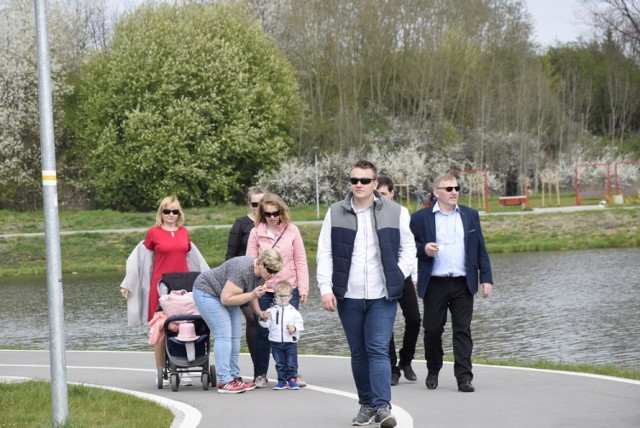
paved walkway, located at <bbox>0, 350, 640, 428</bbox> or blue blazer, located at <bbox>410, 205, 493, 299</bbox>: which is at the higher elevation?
blue blazer, located at <bbox>410, 205, 493, 299</bbox>

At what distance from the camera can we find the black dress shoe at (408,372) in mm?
12938

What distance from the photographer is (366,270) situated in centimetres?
1004

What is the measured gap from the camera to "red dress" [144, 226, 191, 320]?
13.4m

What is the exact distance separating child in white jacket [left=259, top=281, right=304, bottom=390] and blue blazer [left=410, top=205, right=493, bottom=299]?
128cm

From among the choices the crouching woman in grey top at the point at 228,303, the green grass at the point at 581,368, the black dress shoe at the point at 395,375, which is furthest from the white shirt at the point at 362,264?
the green grass at the point at 581,368

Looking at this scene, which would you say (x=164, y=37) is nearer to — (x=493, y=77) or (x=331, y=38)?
(x=331, y=38)

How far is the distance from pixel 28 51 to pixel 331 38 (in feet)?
50.8

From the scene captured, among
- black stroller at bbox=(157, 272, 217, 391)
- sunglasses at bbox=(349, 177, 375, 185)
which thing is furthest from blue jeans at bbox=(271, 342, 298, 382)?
sunglasses at bbox=(349, 177, 375, 185)

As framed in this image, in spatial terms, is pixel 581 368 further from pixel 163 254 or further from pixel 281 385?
pixel 163 254

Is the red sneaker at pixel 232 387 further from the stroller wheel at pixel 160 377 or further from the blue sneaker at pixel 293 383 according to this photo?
the stroller wheel at pixel 160 377

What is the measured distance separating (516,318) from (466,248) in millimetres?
9586

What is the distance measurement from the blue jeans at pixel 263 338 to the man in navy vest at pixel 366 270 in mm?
2557

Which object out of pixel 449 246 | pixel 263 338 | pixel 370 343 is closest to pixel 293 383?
pixel 263 338

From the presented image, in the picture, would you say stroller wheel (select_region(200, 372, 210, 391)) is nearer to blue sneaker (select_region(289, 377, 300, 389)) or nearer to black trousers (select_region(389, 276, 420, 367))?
blue sneaker (select_region(289, 377, 300, 389))
